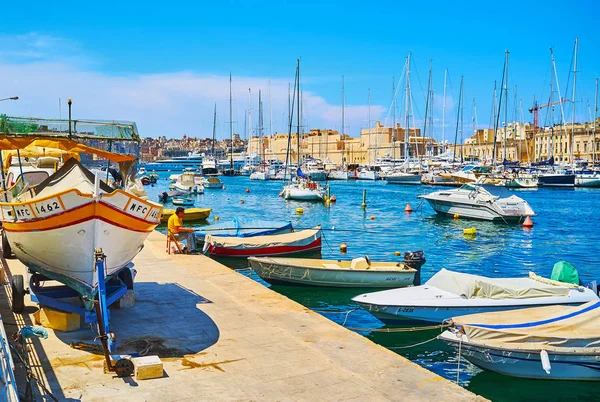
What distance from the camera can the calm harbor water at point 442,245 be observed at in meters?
11.6

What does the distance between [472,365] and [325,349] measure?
3.82 meters

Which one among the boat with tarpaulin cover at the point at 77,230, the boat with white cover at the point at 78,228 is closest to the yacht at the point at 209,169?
the boat with tarpaulin cover at the point at 77,230

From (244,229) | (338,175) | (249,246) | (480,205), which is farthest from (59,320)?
(338,175)

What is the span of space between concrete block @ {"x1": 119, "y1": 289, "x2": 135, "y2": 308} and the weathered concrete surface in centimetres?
18

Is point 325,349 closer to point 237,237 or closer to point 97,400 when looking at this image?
point 97,400

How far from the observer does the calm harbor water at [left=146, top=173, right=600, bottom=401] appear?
11.6m

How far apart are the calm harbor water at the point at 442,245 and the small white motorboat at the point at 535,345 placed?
15.5 inches

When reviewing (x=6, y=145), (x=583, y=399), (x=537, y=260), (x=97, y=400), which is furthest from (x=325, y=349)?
(x=537, y=260)

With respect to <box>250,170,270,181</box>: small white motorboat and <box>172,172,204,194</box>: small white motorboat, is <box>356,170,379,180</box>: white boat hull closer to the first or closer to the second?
<box>250,170,270,181</box>: small white motorboat

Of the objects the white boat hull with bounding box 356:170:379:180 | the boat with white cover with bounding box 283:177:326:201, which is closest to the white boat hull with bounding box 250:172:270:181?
the white boat hull with bounding box 356:170:379:180

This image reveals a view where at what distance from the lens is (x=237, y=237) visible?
23.2m

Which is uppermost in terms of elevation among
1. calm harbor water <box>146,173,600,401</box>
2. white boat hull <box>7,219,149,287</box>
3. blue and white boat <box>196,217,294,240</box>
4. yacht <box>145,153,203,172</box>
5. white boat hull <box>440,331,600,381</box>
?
white boat hull <box>7,219,149,287</box>

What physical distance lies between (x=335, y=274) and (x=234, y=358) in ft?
27.6

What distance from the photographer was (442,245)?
98.2 ft
